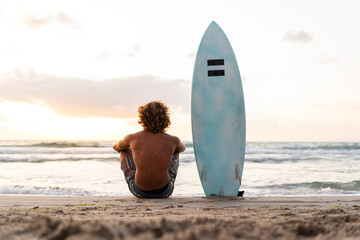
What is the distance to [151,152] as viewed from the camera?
11.5 feet

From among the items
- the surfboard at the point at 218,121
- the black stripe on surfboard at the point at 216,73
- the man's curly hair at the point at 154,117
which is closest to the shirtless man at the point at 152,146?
the man's curly hair at the point at 154,117

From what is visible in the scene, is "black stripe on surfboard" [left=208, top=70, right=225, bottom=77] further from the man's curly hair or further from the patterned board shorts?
the patterned board shorts

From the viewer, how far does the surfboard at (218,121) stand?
4031 millimetres

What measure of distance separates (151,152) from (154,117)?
13.6 inches

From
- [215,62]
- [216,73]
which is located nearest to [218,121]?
[216,73]

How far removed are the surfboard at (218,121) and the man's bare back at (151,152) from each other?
575mm

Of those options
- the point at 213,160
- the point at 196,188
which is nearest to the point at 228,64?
the point at 213,160

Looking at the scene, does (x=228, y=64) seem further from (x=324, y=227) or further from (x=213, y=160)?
(x=324, y=227)

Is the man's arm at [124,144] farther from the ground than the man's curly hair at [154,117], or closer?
closer

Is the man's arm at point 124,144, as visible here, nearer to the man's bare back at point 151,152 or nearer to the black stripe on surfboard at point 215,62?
the man's bare back at point 151,152

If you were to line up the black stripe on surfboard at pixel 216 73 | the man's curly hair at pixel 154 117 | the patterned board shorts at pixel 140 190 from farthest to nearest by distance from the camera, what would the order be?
the black stripe on surfboard at pixel 216 73 < the patterned board shorts at pixel 140 190 < the man's curly hair at pixel 154 117

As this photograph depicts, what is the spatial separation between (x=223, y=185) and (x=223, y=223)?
2238mm

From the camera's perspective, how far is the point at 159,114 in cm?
349

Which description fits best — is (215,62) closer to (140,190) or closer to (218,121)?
(218,121)
